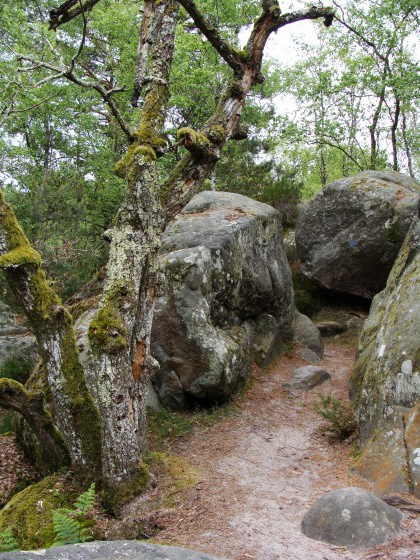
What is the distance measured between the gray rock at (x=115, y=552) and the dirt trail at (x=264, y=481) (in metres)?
1.01

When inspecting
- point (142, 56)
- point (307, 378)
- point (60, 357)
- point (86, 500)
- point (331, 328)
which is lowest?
point (307, 378)

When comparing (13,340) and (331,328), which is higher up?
(13,340)

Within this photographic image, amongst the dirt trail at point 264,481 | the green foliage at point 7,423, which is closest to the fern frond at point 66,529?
the dirt trail at point 264,481

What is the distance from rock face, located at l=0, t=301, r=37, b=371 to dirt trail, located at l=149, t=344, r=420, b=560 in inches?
195

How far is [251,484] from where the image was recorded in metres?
5.48

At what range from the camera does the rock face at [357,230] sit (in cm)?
1201

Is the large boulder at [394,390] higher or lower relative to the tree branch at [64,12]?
lower

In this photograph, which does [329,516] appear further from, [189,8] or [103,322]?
[189,8]

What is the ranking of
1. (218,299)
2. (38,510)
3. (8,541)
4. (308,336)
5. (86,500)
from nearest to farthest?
1. (8,541)
2. (86,500)
3. (38,510)
4. (218,299)
5. (308,336)

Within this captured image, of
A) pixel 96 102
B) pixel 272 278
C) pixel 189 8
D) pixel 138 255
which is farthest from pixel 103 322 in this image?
pixel 96 102

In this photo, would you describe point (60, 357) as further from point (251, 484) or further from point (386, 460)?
point (386, 460)

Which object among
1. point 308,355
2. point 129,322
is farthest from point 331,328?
point 129,322

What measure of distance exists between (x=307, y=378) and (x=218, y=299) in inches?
92.3

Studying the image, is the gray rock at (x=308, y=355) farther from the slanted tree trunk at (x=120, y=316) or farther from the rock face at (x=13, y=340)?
the slanted tree trunk at (x=120, y=316)
